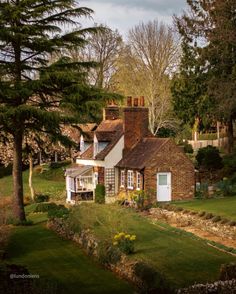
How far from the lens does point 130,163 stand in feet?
105

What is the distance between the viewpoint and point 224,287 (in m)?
11.6

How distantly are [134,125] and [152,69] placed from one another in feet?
53.2

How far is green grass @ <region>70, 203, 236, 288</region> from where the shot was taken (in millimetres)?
15094

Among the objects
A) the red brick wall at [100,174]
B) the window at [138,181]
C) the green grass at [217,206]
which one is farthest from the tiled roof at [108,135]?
the green grass at [217,206]

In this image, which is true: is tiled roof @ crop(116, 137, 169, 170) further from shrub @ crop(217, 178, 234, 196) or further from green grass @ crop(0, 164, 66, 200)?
green grass @ crop(0, 164, 66, 200)

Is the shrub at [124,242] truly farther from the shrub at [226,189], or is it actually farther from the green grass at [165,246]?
the shrub at [226,189]

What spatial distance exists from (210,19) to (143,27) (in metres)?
10.8

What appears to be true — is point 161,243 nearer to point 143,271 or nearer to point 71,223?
point 71,223

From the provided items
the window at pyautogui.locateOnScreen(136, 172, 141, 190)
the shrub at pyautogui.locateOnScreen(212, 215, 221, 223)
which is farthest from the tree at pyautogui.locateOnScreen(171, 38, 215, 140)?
the shrub at pyautogui.locateOnScreen(212, 215, 221, 223)

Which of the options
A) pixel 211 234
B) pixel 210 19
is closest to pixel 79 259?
pixel 211 234

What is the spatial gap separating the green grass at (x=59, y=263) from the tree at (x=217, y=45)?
18995 millimetres

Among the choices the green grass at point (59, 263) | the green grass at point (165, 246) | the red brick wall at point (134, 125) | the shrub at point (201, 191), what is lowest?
the green grass at point (59, 263)

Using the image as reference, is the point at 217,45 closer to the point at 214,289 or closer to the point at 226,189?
the point at 226,189

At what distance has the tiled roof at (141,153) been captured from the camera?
102 feet
